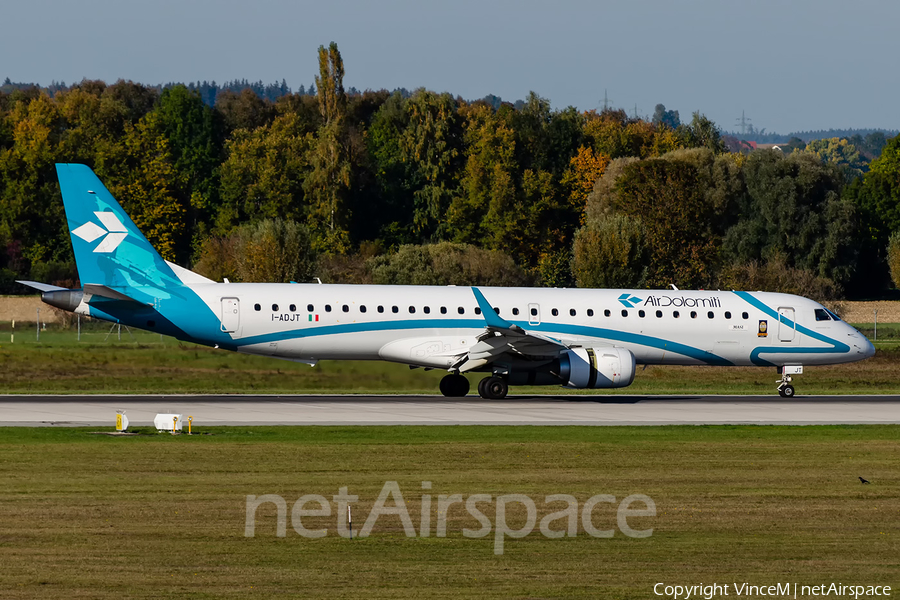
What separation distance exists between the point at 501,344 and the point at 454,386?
8.83ft

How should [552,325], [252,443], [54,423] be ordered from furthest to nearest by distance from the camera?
[552,325]
[54,423]
[252,443]

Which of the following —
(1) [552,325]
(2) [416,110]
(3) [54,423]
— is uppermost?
(2) [416,110]

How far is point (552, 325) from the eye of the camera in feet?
118

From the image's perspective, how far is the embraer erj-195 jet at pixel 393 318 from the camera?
3428 cm

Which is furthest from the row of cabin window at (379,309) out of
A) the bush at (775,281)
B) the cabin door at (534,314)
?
the bush at (775,281)

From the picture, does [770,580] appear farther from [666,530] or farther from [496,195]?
[496,195]

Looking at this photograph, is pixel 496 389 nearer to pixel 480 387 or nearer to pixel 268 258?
pixel 480 387

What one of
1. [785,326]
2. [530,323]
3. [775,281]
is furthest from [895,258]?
[530,323]

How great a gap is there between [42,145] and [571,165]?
42.9 meters

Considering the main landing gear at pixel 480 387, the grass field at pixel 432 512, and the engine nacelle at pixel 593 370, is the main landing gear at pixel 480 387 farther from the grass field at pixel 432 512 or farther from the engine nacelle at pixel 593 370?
the grass field at pixel 432 512

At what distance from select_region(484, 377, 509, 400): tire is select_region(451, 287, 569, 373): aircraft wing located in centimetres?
77

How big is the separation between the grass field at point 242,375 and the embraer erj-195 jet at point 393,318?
37.7 inches

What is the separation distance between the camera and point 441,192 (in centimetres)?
10050

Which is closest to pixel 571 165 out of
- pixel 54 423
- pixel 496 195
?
pixel 496 195
